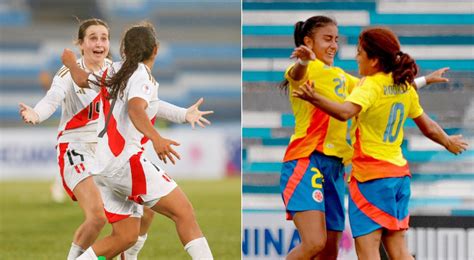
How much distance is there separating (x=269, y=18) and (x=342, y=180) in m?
1.76

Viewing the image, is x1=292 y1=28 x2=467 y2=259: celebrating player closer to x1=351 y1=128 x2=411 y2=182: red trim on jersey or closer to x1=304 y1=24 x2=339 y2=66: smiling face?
x1=351 y1=128 x2=411 y2=182: red trim on jersey

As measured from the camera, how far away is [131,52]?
7.10 m

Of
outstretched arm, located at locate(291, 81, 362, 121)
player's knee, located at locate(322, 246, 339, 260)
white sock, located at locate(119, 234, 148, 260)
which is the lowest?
white sock, located at locate(119, 234, 148, 260)

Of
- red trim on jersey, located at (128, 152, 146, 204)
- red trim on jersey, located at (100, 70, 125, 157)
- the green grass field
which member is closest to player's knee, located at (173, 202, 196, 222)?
red trim on jersey, located at (128, 152, 146, 204)

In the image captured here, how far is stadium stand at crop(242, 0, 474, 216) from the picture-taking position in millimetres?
8289

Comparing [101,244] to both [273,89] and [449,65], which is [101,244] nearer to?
[273,89]

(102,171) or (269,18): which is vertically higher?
(269,18)

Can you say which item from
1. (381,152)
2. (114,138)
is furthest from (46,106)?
(381,152)

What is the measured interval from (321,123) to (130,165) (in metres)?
1.25

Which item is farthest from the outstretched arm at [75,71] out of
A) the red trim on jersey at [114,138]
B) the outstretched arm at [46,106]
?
the red trim on jersey at [114,138]

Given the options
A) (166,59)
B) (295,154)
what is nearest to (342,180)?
(295,154)

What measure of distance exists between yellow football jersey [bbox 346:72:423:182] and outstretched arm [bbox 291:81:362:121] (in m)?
0.16

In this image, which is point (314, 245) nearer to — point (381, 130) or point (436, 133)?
point (381, 130)

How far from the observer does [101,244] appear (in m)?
7.10
